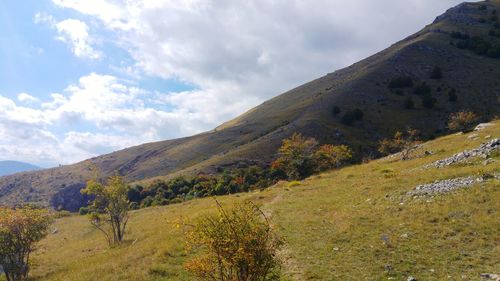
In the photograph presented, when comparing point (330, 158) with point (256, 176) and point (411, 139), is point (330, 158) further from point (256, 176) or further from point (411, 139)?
point (256, 176)

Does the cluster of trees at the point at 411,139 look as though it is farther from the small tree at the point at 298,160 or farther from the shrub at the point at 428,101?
the shrub at the point at 428,101

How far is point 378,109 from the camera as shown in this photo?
334 ft

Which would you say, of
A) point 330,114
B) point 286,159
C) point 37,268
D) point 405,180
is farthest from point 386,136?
point 37,268

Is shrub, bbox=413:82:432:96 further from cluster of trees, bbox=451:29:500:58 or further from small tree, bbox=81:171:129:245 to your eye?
small tree, bbox=81:171:129:245

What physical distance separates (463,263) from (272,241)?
27.4 ft

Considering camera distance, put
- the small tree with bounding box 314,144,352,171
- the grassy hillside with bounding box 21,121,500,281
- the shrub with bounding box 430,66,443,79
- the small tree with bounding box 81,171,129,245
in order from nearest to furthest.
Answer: the grassy hillside with bounding box 21,121,500,281, the small tree with bounding box 81,171,129,245, the small tree with bounding box 314,144,352,171, the shrub with bounding box 430,66,443,79

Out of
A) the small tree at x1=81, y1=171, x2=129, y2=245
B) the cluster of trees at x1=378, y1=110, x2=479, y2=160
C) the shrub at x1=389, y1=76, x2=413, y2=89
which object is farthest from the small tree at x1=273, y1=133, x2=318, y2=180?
the shrub at x1=389, y1=76, x2=413, y2=89

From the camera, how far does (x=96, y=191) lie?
34062 millimetres

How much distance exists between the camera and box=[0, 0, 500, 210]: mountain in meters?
92.6

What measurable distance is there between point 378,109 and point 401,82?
47.0ft

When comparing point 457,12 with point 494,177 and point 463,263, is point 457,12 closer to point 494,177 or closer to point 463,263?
point 494,177

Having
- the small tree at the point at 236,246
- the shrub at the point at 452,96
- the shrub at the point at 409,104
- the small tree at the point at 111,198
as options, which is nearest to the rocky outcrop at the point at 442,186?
the small tree at the point at 236,246

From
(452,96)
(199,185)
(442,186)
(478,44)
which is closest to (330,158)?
(199,185)

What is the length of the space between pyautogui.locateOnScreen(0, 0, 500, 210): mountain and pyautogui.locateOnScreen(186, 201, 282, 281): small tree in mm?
69838
